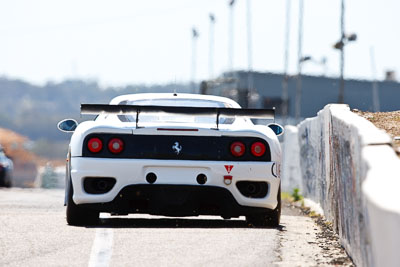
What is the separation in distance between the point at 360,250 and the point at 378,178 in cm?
148

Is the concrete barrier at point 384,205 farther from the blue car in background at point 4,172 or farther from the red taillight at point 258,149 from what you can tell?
the blue car in background at point 4,172

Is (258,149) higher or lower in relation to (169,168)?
higher

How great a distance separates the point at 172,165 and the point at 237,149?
57 centimetres

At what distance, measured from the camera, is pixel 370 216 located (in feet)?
17.3

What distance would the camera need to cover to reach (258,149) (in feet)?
29.3

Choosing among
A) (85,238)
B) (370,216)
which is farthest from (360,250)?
(85,238)

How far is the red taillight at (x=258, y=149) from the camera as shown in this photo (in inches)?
351

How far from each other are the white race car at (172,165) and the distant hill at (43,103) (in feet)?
318

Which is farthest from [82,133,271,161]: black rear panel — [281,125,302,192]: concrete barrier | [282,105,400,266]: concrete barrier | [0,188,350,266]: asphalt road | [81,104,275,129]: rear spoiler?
[281,125,302,192]: concrete barrier

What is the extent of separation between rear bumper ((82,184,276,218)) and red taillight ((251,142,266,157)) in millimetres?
410

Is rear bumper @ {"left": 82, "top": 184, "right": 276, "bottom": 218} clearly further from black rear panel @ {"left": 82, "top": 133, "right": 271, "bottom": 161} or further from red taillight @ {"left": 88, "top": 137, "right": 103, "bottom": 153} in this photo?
red taillight @ {"left": 88, "top": 137, "right": 103, "bottom": 153}

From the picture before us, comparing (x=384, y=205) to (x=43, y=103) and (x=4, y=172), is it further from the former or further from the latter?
(x=43, y=103)

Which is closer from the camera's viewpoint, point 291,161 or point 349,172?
point 349,172

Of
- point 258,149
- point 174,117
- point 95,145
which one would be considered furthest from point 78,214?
point 258,149
